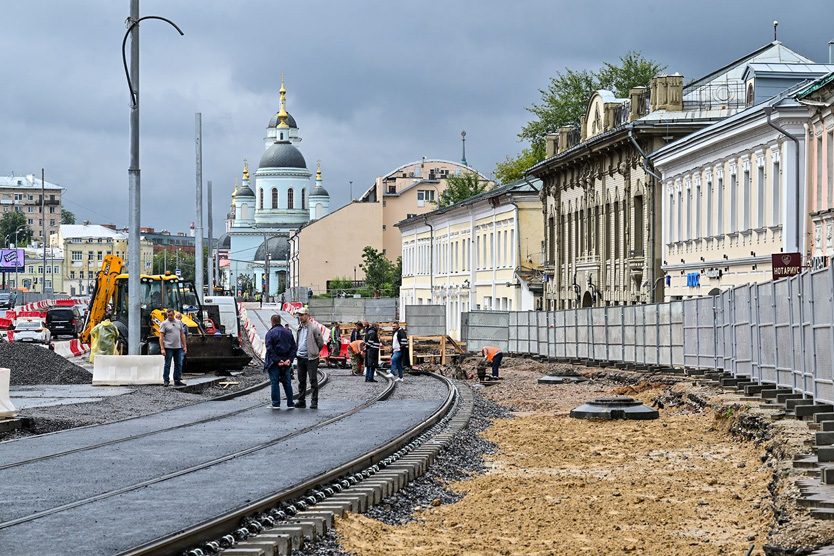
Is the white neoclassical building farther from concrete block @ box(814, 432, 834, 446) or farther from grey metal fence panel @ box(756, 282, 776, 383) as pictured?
concrete block @ box(814, 432, 834, 446)

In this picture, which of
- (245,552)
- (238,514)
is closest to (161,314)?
(238,514)

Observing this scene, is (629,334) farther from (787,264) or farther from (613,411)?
(613,411)

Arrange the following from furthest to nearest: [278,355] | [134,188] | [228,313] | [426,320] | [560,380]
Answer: [228,313], [426,320], [560,380], [134,188], [278,355]

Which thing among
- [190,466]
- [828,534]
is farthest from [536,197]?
[828,534]

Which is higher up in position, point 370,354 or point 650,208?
point 650,208

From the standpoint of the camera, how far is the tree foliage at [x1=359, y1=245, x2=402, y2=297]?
440 ft

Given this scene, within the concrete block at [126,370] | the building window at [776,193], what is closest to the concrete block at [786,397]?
the concrete block at [126,370]

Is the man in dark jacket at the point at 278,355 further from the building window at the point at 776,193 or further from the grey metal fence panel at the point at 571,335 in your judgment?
the grey metal fence panel at the point at 571,335

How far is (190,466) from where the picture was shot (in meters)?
16.3

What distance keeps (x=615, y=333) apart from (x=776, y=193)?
6.47 meters

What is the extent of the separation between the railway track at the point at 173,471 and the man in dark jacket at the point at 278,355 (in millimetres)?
797

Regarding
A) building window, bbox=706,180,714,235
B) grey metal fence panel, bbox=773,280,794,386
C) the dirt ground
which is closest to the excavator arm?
building window, bbox=706,180,714,235

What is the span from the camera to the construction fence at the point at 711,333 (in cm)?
1922

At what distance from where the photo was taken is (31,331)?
247 ft
